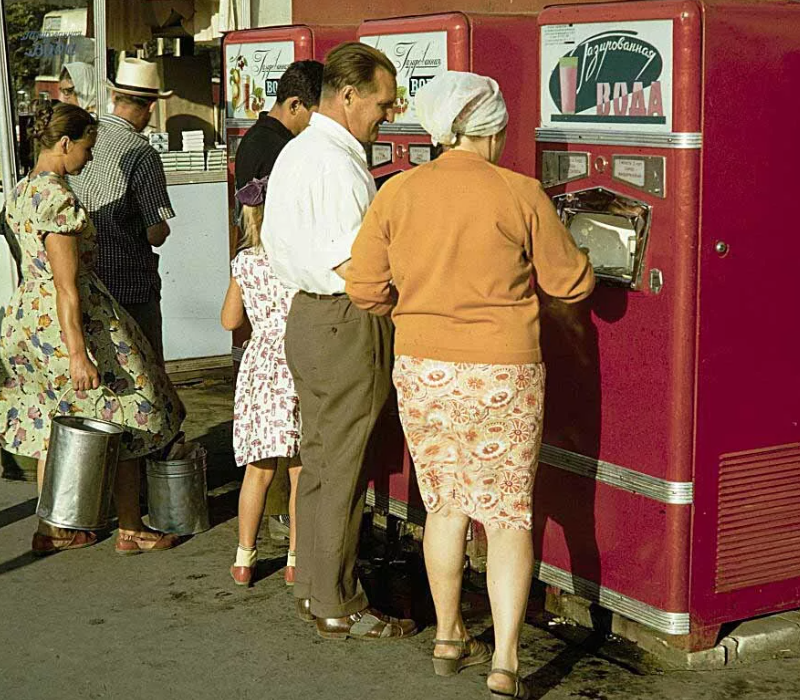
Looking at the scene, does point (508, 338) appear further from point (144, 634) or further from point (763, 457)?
point (144, 634)

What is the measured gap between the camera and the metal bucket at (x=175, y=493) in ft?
18.0

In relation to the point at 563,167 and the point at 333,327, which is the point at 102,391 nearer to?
the point at 333,327

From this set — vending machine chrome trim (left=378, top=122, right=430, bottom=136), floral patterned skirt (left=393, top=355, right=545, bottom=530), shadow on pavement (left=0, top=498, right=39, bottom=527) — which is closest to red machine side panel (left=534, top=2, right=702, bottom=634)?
floral patterned skirt (left=393, top=355, right=545, bottom=530)

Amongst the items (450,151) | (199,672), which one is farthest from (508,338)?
(199,672)

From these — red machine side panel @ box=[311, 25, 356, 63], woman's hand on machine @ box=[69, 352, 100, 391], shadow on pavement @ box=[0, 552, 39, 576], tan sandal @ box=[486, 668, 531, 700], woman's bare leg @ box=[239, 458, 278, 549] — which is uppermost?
red machine side panel @ box=[311, 25, 356, 63]

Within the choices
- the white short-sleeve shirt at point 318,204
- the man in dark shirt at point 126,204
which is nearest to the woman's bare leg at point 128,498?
the man in dark shirt at point 126,204

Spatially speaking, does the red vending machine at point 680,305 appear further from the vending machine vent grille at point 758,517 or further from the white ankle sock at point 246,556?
the white ankle sock at point 246,556

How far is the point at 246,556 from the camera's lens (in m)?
5.06

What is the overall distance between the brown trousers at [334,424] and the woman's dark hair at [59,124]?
4.32 ft

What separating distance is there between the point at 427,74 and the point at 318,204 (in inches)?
36.0

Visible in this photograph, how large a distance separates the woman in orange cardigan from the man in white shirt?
0.24 m

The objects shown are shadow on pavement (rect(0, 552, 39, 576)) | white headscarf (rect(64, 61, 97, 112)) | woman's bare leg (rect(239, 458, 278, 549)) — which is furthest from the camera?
white headscarf (rect(64, 61, 97, 112))

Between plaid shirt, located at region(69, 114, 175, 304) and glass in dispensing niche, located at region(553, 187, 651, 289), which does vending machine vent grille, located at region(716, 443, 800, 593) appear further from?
plaid shirt, located at region(69, 114, 175, 304)

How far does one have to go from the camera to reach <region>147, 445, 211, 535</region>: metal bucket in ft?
18.0
